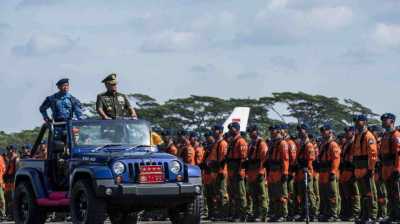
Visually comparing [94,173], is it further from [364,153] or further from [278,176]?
[278,176]

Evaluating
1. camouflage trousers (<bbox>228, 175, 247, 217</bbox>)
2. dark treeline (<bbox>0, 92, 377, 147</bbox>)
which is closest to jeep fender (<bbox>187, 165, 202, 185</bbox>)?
camouflage trousers (<bbox>228, 175, 247, 217</bbox>)

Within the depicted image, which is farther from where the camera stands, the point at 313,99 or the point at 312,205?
the point at 313,99

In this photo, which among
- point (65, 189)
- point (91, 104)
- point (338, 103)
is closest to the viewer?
point (65, 189)

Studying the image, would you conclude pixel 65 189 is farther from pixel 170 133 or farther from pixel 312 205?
pixel 170 133

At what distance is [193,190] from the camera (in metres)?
18.1

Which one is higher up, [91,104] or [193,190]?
[91,104]

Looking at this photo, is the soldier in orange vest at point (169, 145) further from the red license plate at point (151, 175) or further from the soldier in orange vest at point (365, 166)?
the red license plate at point (151, 175)

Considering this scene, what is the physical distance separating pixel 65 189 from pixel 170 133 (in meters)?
10.8

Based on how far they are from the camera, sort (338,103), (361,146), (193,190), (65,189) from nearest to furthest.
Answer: (193,190) → (65,189) → (361,146) → (338,103)

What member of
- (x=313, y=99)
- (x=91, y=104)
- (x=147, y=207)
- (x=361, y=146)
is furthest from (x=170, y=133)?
(x=313, y=99)

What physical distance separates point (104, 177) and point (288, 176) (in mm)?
7987

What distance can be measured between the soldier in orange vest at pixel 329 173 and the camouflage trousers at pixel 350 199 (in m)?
0.17

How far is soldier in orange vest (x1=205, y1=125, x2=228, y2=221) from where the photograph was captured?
84.6ft

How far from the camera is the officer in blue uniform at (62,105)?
813 inches
